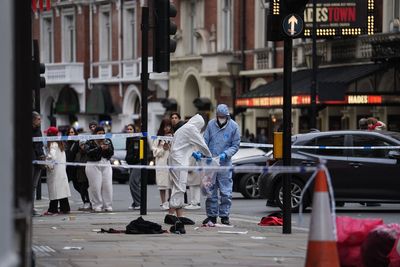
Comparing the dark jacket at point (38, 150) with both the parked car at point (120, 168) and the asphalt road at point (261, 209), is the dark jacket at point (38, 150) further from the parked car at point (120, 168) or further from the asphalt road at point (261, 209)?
the parked car at point (120, 168)

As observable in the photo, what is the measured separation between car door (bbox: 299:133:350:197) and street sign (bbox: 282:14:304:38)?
6416 millimetres

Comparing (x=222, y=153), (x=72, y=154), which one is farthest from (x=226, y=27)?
(x=222, y=153)

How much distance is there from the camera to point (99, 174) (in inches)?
794

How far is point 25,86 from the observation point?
21.3 ft

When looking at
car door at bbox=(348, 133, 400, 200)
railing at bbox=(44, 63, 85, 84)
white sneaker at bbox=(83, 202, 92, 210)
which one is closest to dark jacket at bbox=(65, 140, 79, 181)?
white sneaker at bbox=(83, 202, 92, 210)

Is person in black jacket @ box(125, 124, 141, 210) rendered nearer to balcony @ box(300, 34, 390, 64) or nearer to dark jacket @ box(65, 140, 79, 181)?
dark jacket @ box(65, 140, 79, 181)

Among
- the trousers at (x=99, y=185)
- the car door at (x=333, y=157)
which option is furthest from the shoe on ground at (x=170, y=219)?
the car door at (x=333, y=157)

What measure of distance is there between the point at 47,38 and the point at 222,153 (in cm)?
4517

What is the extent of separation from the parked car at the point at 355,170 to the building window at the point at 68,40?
39.1 m

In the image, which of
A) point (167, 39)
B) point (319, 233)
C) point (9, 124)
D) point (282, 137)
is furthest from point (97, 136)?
point (9, 124)

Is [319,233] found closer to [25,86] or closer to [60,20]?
[25,86]

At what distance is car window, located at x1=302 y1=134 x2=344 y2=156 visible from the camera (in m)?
19.9

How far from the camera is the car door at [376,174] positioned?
19.3 m

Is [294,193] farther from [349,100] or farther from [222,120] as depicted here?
[349,100]
